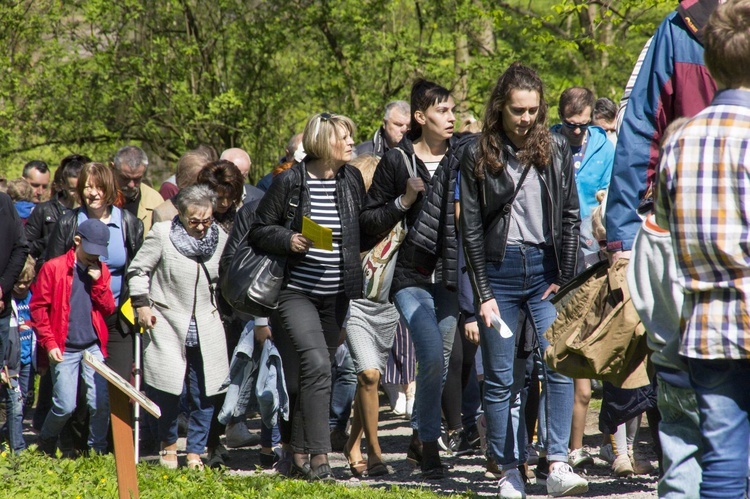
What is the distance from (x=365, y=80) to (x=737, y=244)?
39.6ft

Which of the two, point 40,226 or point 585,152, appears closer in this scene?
point 585,152

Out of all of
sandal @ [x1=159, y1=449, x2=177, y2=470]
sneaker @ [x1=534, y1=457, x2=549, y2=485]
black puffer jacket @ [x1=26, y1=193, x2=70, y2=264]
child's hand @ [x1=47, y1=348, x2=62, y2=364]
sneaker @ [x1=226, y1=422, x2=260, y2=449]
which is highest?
black puffer jacket @ [x1=26, y1=193, x2=70, y2=264]

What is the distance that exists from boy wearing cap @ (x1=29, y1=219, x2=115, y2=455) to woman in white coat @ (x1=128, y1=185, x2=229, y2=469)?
1.10ft

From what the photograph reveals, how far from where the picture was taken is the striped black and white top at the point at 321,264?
6629 mm

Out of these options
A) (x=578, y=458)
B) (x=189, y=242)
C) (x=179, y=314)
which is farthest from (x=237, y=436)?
(x=578, y=458)

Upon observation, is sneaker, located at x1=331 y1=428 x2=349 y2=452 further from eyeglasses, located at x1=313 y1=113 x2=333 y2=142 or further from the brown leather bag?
the brown leather bag

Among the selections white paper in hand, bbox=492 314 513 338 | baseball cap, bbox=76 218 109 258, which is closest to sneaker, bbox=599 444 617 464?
white paper in hand, bbox=492 314 513 338

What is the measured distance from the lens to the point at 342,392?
7.95 m

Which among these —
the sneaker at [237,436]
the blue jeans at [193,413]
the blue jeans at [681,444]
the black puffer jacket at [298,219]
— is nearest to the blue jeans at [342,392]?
the sneaker at [237,436]

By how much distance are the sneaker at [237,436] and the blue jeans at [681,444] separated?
202 inches

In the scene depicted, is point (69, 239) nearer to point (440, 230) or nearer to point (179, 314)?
point (179, 314)

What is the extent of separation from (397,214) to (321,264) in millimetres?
577

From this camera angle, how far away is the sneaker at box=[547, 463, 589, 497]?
18.6 feet

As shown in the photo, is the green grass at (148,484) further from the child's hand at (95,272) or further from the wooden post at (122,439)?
the child's hand at (95,272)
